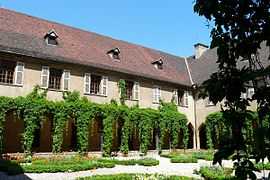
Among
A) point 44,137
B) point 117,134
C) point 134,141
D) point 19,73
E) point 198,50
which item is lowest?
point 134,141

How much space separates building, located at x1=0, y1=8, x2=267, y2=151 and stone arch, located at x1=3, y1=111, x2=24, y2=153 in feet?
0.70

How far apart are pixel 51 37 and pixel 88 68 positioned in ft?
11.4

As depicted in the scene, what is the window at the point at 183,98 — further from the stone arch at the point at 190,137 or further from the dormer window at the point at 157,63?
the dormer window at the point at 157,63

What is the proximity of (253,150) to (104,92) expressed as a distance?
69.4ft

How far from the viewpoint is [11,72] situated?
762 inches

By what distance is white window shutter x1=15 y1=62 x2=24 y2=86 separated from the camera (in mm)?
19250

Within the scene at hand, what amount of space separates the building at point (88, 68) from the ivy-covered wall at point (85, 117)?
2.75 feet

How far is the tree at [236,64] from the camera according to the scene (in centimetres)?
229

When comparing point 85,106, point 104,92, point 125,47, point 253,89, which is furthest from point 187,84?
point 253,89

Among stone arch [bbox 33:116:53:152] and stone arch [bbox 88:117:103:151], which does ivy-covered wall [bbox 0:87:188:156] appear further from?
stone arch [bbox 33:116:53:152]

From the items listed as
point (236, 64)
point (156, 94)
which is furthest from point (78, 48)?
point (236, 64)

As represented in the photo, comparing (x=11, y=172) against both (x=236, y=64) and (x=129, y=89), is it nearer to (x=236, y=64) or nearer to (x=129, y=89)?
(x=236, y=64)

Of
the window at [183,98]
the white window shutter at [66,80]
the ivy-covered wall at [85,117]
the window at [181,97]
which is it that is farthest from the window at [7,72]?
the window at [183,98]

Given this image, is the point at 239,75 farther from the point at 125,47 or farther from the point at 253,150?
the point at 125,47
